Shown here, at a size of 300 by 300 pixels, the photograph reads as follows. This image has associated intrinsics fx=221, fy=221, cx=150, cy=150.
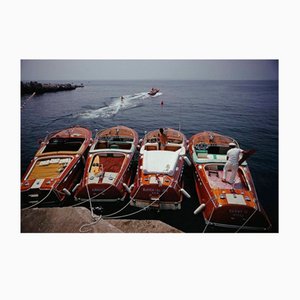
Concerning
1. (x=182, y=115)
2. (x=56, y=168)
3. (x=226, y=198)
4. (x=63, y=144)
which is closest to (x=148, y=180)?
(x=226, y=198)

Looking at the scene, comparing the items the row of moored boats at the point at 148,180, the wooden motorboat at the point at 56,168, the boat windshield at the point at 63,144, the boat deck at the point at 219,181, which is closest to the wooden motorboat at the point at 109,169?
the row of moored boats at the point at 148,180

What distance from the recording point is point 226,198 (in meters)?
5.37

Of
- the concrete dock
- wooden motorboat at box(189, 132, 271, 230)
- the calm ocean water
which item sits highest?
the calm ocean water

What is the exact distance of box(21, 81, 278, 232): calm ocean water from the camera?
6832mm

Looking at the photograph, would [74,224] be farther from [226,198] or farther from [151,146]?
[151,146]

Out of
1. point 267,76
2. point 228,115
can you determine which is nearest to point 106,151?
point 267,76

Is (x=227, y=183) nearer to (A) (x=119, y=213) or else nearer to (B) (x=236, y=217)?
(B) (x=236, y=217)

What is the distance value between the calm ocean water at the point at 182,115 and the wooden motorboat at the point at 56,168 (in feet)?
3.79

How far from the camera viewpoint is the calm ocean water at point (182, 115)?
269 inches

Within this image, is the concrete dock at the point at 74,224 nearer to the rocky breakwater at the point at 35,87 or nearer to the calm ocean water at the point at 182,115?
the calm ocean water at the point at 182,115

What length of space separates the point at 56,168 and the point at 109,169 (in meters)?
1.68

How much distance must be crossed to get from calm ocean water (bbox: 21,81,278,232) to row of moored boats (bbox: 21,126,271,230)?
21.9 inches

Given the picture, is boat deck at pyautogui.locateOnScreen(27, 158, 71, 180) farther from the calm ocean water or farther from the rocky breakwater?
the rocky breakwater

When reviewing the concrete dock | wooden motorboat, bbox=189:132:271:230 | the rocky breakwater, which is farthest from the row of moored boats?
the rocky breakwater
